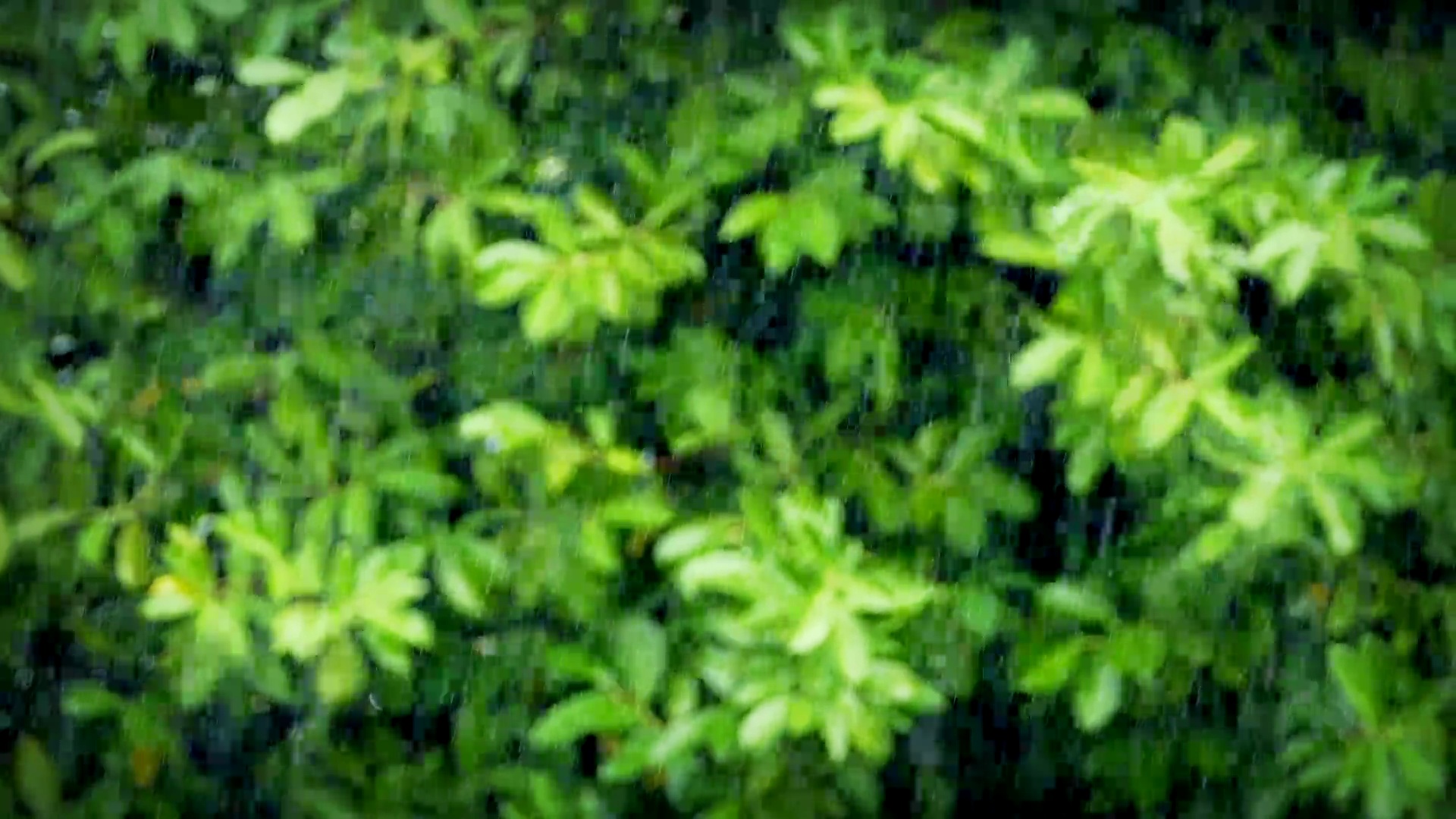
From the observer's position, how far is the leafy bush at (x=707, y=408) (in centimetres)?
142

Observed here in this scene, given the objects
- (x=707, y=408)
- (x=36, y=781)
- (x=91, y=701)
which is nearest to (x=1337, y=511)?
(x=707, y=408)

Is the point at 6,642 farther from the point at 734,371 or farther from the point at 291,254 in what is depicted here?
the point at 734,371

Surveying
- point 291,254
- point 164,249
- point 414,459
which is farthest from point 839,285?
point 164,249

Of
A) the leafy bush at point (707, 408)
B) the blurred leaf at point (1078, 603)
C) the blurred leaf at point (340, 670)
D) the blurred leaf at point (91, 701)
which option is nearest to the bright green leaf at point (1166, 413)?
the leafy bush at point (707, 408)

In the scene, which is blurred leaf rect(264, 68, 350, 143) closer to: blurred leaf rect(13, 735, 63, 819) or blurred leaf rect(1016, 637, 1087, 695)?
blurred leaf rect(13, 735, 63, 819)

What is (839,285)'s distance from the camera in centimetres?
170

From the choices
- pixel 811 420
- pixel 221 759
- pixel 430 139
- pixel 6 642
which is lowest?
pixel 221 759

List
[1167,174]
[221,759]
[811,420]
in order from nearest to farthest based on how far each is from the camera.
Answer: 1. [1167,174]
2. [811,420]
3. [221,759]

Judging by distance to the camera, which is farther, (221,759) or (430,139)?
(221,759)

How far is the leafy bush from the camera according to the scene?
1419 millimetres

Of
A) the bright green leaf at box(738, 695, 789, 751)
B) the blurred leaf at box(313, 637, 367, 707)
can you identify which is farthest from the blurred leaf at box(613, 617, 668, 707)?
the blurred leaf at box(313, 637, 367, 707)

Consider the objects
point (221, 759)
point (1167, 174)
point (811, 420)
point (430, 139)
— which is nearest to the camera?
point (1167, 174)

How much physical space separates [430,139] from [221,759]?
2.82 feet

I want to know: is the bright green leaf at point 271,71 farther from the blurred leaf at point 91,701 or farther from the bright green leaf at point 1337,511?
the bright green leaf at point 1337,511
